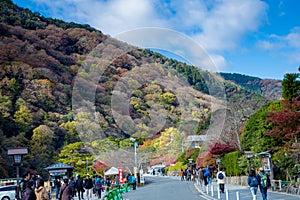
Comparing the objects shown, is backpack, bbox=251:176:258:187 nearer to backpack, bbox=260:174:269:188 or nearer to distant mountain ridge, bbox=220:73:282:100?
backpack, bbox=260:174:269:188

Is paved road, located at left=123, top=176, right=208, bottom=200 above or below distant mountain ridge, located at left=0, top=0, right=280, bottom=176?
below

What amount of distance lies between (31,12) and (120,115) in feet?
213

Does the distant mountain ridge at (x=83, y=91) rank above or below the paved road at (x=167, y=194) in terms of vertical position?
above

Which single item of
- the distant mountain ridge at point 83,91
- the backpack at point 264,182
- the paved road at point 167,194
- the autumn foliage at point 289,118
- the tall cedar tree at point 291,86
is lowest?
the paved road at point 167,194

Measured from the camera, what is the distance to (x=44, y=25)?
361 feet

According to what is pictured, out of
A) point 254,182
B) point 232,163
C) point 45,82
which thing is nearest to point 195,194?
point 254,182

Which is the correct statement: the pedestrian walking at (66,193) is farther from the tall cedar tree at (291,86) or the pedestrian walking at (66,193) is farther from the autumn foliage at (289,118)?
the tall cedar tree at (291,86)

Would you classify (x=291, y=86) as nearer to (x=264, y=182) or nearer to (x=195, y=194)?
(x=195, y=194)

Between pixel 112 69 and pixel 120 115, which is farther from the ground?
pixel 112 69

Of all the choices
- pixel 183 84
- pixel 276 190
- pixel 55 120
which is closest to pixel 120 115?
pixel 55 120

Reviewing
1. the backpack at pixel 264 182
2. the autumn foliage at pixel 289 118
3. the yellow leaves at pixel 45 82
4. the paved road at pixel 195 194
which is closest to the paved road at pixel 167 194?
the paved road at pixel 195 194

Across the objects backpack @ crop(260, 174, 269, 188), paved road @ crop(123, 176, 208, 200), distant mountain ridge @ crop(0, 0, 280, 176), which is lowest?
paved road @ crop(123, 176, 208, 200)

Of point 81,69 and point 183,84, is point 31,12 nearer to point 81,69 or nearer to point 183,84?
point 81,69

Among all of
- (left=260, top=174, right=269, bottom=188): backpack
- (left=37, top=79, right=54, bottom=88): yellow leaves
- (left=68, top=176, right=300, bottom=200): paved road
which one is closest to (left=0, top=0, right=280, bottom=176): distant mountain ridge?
(left=37, top=79, right=54, bottom=88): yellow leaves
